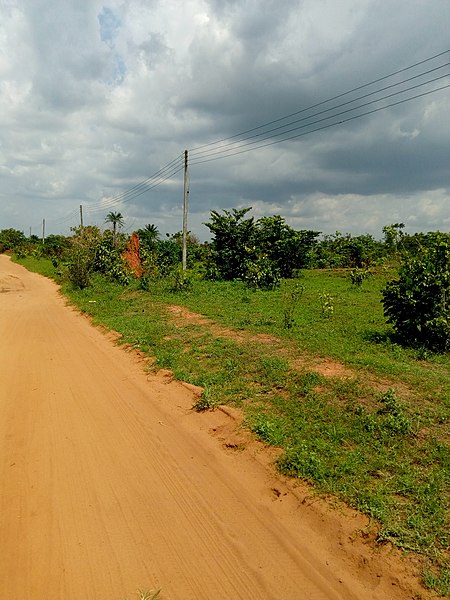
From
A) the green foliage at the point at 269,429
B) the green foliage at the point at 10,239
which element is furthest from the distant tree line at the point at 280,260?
the green foliage at the point at 10,239

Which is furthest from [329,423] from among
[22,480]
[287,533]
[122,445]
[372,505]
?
[22,480]

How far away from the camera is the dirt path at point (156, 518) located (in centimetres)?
290

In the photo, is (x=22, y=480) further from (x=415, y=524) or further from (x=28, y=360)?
(x=28, y=360)

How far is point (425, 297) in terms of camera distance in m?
7.92

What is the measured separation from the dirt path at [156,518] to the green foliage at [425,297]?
461 cm

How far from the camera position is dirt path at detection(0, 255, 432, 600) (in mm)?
2904

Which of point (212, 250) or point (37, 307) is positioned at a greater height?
point (212, 250)

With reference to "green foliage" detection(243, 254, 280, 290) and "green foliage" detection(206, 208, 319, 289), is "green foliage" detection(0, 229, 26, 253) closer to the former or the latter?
"green foliage" detection(206, 208, 319, 289)

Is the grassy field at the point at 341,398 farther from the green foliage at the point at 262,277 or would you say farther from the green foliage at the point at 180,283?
the green foliage at the point at 262,277

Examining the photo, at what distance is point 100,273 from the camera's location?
76.8 feet

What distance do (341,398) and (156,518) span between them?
2.87 metres

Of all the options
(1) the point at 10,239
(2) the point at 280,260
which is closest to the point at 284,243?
(2) the point at 280,260

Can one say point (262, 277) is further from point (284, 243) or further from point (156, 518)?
point (156, 518)

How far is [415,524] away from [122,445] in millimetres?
3101
